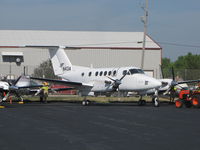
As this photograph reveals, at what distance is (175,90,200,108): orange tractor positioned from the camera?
26047 millimetres

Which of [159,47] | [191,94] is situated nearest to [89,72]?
[191,94]

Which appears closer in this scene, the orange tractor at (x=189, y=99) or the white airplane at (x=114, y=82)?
the orange tractor at (x=189, y=99)

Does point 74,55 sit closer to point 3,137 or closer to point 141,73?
point 141,73

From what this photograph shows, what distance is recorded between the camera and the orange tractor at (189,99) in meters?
26.0

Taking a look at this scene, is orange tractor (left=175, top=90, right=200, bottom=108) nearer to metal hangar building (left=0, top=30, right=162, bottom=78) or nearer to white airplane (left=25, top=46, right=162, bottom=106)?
white airplane (left=25, top=46, right=162, bottom=106)

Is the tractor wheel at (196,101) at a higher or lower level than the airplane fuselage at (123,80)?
lower

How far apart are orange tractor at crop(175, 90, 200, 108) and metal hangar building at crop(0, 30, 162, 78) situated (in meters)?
29.2

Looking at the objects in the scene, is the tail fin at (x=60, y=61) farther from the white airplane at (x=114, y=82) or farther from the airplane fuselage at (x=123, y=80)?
the airplane fuselage at (x=123, y=80)

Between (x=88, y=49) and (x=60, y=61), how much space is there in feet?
99.1

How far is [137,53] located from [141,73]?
35.4 meters

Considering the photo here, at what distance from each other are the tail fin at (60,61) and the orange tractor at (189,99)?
10.1 metres

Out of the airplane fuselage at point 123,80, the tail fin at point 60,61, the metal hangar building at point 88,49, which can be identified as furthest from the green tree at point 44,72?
the airplane fuselage at point 123,80

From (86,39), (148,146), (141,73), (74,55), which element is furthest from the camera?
(86,39)

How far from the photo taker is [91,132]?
13016 mm
